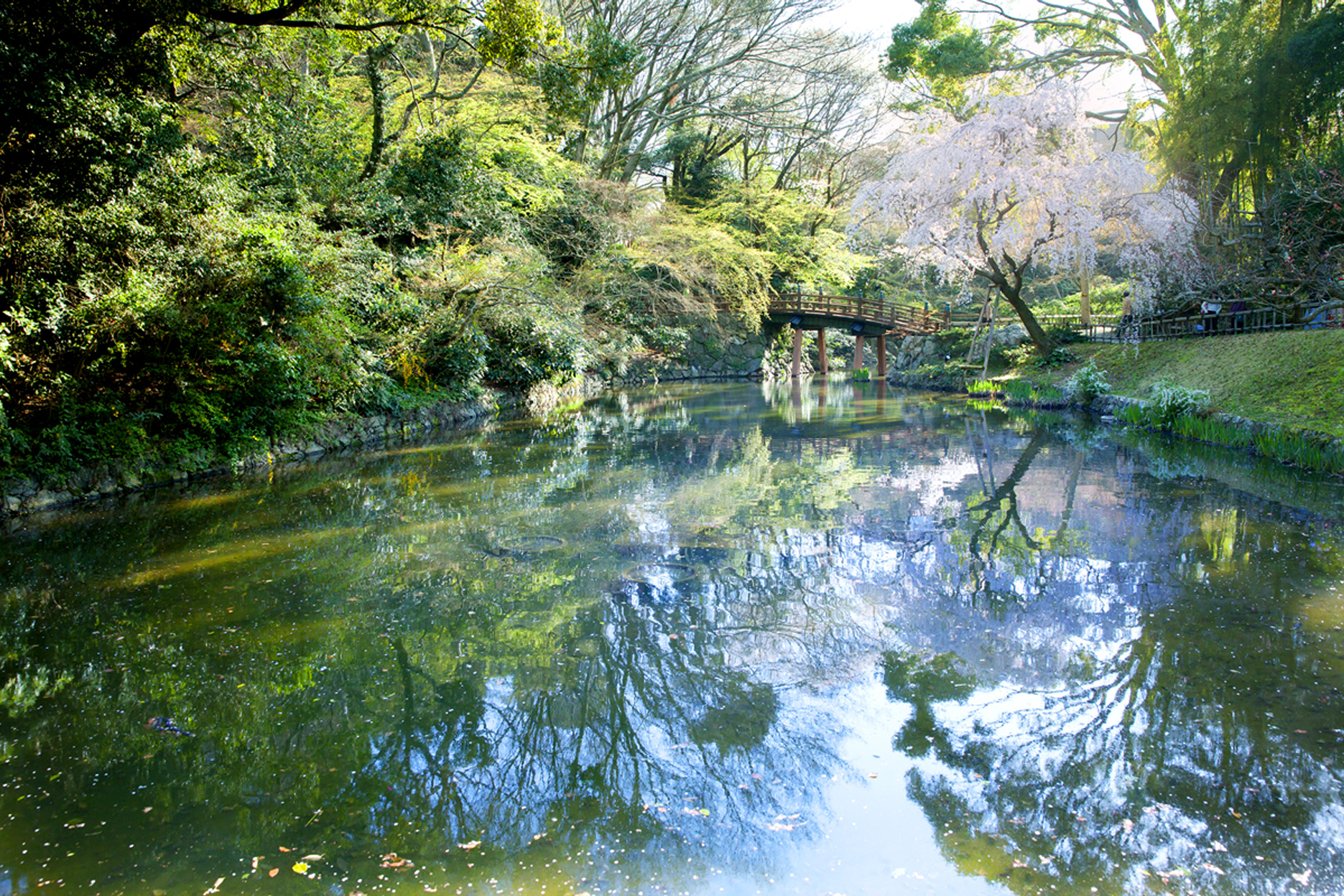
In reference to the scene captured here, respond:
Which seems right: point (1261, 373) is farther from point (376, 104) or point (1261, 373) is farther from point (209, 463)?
point (376, 104)

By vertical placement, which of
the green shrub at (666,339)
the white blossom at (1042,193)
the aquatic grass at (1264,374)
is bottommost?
the aquatic grass at (1264,374)

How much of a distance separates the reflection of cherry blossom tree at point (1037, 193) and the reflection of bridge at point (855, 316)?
8.51 meters

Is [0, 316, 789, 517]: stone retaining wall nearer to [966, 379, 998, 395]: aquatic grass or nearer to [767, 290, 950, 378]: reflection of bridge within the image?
[767, 290, 950, 378]: reflection of bridge

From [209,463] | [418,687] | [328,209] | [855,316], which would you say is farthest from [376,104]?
[855,316]

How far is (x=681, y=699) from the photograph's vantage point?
3.66 m

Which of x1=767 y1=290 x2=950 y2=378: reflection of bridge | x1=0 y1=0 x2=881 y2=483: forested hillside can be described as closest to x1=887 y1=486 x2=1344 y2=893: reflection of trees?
x1=0 y1=0 x2=881 y2=483: forested hillside

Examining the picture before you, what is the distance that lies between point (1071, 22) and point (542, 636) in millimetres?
22107

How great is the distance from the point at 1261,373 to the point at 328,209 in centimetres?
1513

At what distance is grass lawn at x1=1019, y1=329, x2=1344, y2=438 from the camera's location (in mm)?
9211

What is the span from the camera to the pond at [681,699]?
2.58 m

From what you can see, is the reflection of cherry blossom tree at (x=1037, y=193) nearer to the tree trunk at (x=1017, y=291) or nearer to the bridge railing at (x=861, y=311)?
the tree trunk at (x=1017, y=291)

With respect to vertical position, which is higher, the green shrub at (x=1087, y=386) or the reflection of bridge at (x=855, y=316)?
the reflection of bridge at (x=855, y=316)

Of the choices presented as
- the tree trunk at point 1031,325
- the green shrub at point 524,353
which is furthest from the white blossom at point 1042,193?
the green shrub at point 524,353

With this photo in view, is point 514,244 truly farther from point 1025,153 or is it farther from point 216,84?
point 1025,153
